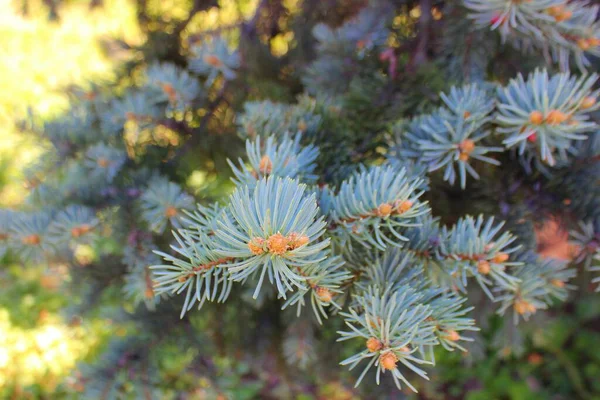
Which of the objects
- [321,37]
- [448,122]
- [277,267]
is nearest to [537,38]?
[448,122]

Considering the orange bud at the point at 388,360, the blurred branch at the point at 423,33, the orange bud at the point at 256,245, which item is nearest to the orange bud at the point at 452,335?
the orange bud at the point at 388,360

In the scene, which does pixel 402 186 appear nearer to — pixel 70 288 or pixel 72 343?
pixel 70 288

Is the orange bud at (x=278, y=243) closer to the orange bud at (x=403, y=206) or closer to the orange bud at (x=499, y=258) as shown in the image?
the orange bud at (x=403, y=206)

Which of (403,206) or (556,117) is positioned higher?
(556,117)

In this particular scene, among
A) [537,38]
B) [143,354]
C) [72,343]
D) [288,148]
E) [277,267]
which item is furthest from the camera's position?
[72,343]

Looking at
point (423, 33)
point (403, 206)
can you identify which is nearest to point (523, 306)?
point (403, 206)

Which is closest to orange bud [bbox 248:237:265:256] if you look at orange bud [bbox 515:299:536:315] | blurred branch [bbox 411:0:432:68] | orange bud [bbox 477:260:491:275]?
orange bud [bbox 477:260:491:275]

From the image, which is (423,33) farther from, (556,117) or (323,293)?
(323,293)
